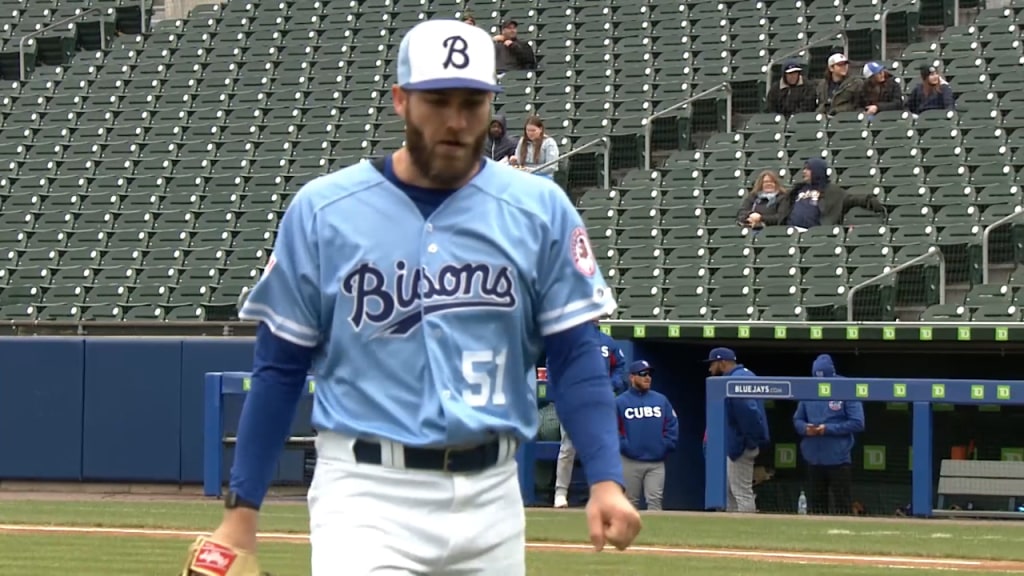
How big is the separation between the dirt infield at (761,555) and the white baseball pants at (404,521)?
658 cm

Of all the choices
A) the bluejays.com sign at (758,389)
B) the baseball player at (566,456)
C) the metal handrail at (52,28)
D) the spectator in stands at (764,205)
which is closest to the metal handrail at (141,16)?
the metal handrail at (52,28)

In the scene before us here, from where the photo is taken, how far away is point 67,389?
1755 cm

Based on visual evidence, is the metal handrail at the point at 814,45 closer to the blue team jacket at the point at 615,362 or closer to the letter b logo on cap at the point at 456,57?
the blue team jacket at the point at 615,362

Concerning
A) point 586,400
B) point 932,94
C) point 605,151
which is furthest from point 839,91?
point 586,400

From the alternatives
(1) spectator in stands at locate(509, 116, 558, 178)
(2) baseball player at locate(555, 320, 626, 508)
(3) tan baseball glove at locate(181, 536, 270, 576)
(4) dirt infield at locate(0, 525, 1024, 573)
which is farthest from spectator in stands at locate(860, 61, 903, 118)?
(3) tan baseball glove at locate(181, 536, 270, 576)

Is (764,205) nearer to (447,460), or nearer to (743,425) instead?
(743,425)

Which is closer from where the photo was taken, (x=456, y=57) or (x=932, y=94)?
(x=456, y=57)

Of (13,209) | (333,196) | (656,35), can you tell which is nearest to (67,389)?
(13,209)

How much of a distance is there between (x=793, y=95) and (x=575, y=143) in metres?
2.42

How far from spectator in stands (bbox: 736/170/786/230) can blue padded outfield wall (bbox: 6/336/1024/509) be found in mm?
1219

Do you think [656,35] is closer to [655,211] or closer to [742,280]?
[655,211]

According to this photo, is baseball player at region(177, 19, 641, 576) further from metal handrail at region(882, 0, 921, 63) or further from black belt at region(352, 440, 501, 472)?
metal handrail at region(882, 0, 921, 63)

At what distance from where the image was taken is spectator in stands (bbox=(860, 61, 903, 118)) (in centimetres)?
1911

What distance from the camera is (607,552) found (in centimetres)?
1105
